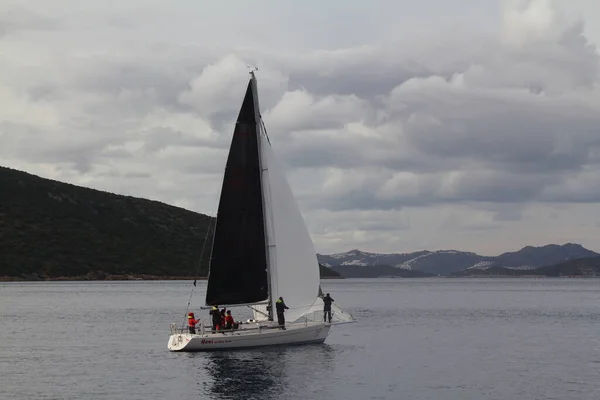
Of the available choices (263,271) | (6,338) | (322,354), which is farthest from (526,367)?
(6,338)

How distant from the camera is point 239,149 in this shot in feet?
198

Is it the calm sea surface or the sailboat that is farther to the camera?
the sailboat

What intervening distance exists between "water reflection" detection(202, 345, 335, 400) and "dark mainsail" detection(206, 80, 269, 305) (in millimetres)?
4046

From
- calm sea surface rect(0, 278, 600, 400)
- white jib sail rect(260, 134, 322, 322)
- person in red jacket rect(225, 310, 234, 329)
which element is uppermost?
white jib sail rect(260, 134, 322, 322)

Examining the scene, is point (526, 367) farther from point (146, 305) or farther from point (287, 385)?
point (146, 305)

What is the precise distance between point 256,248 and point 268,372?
10.7 m

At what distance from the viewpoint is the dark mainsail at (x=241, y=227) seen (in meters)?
60.4

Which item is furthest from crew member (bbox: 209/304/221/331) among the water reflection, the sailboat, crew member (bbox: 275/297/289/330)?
crew member (bbox: 275/297/289/330)

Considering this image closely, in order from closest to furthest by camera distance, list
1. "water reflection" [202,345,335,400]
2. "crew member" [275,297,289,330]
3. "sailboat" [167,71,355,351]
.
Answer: "water reflection" [202,345,335,400] < "crew member" [275,297,289,330] < "sailboat" [167,71,355,351]

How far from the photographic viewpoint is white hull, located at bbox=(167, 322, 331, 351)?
5934 centimetres

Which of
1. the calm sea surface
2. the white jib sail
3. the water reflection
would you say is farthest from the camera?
the white jib sail

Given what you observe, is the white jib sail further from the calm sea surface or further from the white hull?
the calm sea surface

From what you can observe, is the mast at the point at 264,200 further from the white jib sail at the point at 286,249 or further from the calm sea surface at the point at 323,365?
the calm sea surface at the point at 323,365

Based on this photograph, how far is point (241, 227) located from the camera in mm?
61000
